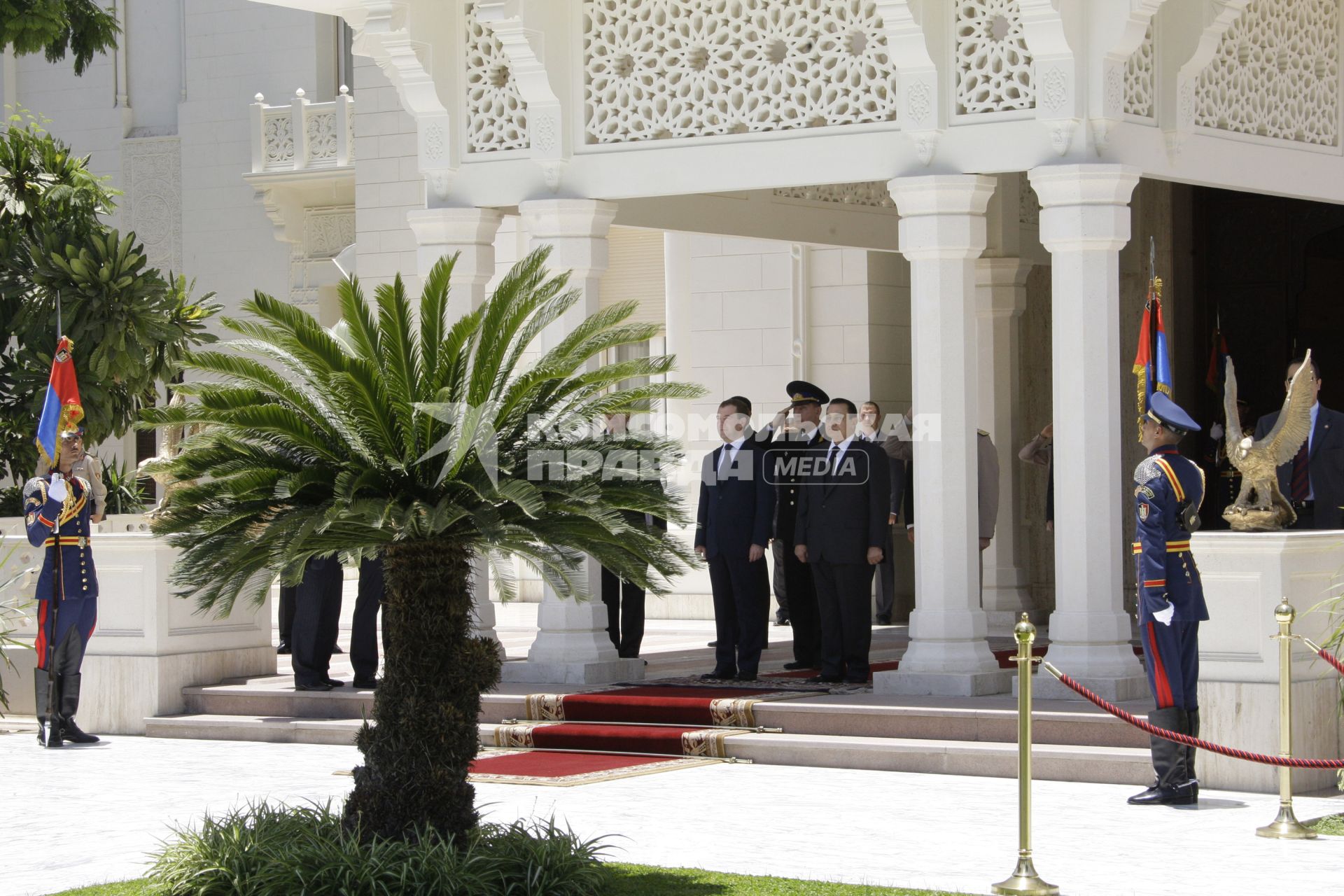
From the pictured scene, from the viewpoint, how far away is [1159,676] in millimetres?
9695

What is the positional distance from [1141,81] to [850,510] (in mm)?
3240

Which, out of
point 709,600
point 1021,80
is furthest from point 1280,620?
point 709,600

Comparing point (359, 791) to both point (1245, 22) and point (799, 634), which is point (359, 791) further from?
point (1245, 22)

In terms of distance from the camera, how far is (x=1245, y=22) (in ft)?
41.6

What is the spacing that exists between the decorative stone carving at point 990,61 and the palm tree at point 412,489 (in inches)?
166

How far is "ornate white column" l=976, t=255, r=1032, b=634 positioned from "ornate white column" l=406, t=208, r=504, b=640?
4771mm

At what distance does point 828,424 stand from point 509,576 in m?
5.00

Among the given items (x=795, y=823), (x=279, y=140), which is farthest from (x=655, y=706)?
(x=279, y=140)

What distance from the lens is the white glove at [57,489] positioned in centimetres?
1305

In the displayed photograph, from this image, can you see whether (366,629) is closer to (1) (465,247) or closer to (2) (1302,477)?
(1) (465,247)

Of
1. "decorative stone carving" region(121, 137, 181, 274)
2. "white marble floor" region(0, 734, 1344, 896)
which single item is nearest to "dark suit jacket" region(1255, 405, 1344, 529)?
"white marble floor" region(0, 734, 1344, 896)

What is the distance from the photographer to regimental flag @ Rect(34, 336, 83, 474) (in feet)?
43.1

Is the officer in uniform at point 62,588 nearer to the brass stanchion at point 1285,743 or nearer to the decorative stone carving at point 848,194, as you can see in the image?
the decorative stone carving at point 848,194

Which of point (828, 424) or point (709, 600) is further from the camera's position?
point (709, 600)
